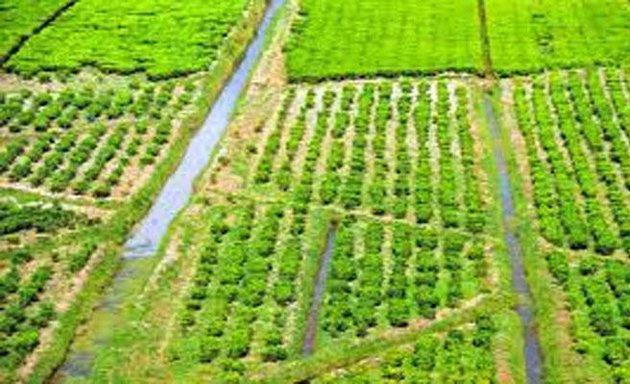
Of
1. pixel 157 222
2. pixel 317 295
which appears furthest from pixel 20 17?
pixel 317 295

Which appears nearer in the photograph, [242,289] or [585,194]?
[242,289]

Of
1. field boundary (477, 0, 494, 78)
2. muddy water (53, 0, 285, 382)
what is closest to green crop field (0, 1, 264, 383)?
muddy water (53, 0, 285, 382)

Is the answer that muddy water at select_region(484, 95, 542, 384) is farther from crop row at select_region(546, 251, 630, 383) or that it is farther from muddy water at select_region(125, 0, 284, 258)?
muddy water at select_region(125, 0, 284, 258)

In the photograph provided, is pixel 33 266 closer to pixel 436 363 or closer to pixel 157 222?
pixel 157 222

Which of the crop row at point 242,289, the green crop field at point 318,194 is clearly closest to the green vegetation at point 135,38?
the green crop field at point 318,194

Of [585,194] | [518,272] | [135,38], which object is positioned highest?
[135,38]

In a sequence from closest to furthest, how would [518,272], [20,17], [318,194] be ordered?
1. [518,272]
2. [318,194]
3. [20,17]
